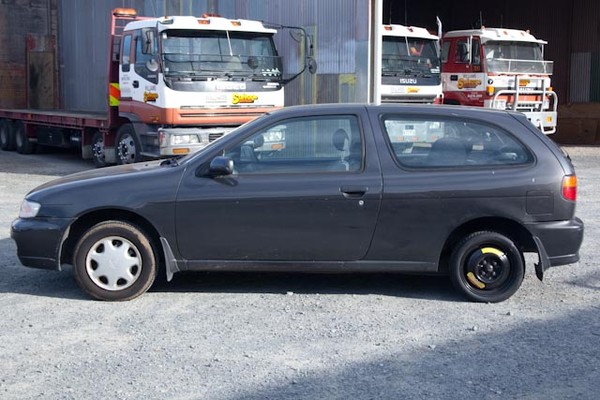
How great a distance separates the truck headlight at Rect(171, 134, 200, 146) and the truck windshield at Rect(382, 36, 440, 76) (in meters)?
5.21

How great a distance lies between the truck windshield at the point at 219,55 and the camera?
13164mm

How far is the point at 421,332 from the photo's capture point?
18.4 ft

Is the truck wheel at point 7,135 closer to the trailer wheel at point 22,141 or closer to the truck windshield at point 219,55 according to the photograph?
the trailer wheel at point 22,141

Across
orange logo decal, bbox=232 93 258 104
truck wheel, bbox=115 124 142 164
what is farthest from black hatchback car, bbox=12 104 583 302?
truck wheel, bbox=115 124 142 164

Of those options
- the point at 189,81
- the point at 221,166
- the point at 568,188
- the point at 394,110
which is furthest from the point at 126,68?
the point at 568,188

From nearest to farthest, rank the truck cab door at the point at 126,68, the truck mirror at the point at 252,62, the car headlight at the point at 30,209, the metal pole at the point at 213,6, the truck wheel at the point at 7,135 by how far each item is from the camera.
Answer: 1. the car headlight at the point at 30,209
2. the truck mirror at the point at 252,62
3. the truck cab door at the point at 126,68
4. the metal pole at the point at 213,6
5. the truck wheel at the point at 7,135

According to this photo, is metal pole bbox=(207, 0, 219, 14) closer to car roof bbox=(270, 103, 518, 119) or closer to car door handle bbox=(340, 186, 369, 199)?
car roof bbox=(270, 103, 518, 119)

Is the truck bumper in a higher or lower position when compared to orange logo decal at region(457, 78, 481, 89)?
lower

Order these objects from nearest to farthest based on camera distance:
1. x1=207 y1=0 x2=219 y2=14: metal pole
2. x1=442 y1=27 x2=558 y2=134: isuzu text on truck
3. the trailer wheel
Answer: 1. x1=442 y1=27 x2=558 y2=134: isuzu text on truck
2. x1=207 y1=0 x2=219 y2=14: metal pole
3. the trailer wheel

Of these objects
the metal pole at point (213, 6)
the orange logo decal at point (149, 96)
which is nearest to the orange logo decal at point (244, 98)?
the orange logo decal at point (149, 96)

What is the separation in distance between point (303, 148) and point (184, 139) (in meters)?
7.42

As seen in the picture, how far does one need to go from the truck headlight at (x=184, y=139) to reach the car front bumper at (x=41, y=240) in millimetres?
7031

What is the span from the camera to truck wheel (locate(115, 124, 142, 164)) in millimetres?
14555

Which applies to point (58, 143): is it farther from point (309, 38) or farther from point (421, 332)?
point (421, 332)
